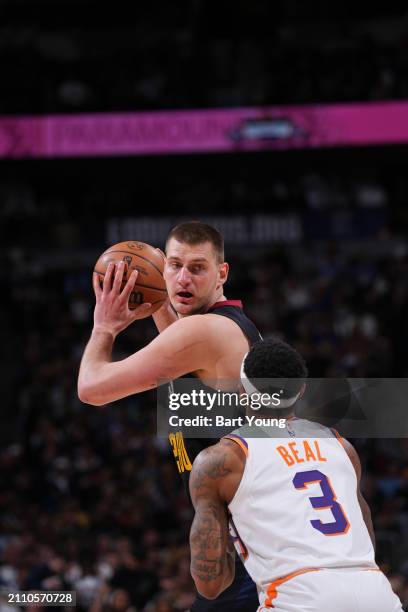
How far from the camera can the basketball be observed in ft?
13.4

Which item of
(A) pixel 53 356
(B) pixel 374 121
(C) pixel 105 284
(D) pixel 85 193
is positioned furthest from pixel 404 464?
(D) pixel 85 193

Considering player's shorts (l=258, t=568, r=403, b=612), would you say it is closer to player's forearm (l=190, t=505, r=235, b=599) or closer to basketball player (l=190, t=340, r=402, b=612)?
basketball player (l=190, t=340, r=402, b=612)

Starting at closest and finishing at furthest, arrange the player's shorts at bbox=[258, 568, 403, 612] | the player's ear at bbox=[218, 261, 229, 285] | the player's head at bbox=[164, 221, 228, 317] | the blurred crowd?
the player's shorts at bbox=[258, 568, 403, 612], the player's head at bbox=[164, 221, 228, 317], the player's ear at bbox=[218, 261, 229, 285], the blurred crowd

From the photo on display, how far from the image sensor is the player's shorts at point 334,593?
278 centimetres

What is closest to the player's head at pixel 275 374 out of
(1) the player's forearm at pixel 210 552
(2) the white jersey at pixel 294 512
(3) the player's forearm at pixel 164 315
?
(2) the white jersey at pixel 294 512

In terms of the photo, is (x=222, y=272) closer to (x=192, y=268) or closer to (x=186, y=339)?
(x=192, y=268)

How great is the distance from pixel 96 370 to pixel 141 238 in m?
14.1

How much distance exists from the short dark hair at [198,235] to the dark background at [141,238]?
5.48 m

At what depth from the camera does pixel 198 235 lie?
3.94m

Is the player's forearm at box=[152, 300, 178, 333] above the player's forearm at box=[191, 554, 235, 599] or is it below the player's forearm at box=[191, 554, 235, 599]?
above

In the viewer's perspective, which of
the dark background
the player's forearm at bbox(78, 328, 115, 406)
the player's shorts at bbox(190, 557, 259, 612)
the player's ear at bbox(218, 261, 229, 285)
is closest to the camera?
the player's shorts at bbox(190, 557, 259, 612)

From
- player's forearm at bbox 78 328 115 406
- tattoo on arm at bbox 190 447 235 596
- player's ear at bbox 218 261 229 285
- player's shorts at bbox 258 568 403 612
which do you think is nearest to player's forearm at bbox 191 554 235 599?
tattoo on arm at bbox 190 447 235 596

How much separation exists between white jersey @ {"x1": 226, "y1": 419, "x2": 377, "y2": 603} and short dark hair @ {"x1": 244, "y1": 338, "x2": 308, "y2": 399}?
0.17 metres

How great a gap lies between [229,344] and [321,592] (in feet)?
3.73
